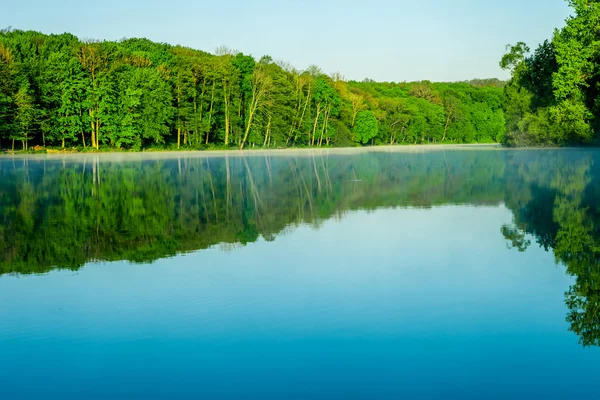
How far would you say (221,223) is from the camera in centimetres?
1441

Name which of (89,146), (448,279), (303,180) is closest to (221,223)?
(448,279)

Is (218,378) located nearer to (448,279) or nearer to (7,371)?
(7,371)

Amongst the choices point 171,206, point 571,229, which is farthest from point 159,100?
point 571,229

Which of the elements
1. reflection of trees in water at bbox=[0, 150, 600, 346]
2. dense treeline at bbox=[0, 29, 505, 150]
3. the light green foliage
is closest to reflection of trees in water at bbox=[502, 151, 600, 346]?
reflection of trees in water at bbox=[0, 150, 600, 346]

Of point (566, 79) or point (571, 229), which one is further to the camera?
point (566, 79)

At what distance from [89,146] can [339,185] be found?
45.8 meters

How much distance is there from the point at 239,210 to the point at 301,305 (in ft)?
31.9

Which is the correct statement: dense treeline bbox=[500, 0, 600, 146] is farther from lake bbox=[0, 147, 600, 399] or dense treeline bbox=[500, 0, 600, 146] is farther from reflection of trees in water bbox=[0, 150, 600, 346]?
lake bbox=[0, 147, 600, 399]

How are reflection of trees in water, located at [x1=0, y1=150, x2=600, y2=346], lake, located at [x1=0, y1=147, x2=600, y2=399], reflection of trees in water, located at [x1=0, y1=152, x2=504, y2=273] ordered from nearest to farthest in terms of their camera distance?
lake, located at [x1=0, y1=147, x2=600, y2=399] < reflection of trees in water, located at [x1=0, y1=150, x2=600, y2=346] < reflection of trees in water, located at [x1=0, y1=152, x2=504, y2=273]

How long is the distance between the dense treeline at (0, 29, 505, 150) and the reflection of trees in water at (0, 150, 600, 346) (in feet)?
109

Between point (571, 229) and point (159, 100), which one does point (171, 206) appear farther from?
point (159, 100)

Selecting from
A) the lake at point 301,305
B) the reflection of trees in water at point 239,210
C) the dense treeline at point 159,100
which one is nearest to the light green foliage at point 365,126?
the dense treeline at point 159,100

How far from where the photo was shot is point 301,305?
738cm

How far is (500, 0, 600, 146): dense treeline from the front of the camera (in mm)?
46938
